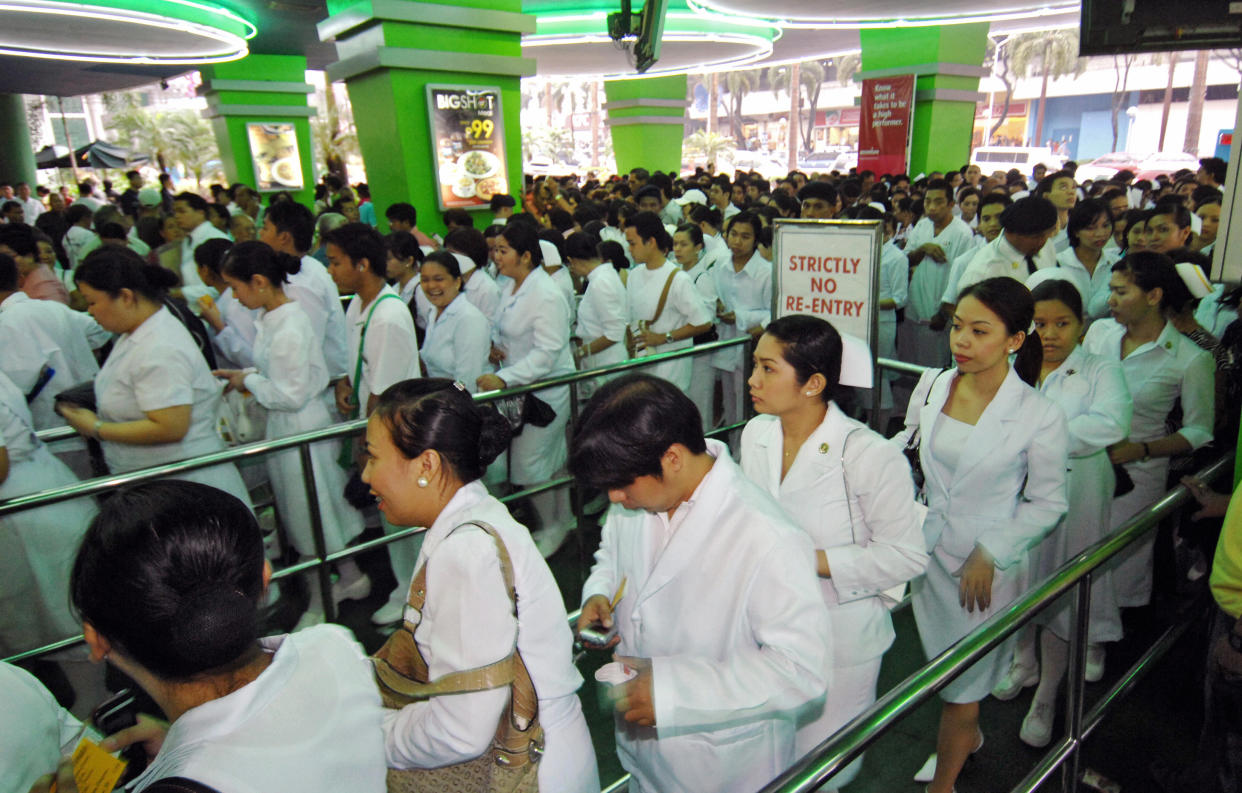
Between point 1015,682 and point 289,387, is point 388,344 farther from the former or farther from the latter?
point 1015,682

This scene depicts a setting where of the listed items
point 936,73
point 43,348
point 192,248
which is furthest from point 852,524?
point 936,73

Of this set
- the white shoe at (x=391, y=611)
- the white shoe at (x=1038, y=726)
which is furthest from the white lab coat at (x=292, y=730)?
the white shoe at (x=391, y=611)

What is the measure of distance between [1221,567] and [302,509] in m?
3.54

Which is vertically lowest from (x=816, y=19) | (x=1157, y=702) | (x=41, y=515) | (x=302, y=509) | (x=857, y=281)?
(x=1157, y=702)

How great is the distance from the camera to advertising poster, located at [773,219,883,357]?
3000mm

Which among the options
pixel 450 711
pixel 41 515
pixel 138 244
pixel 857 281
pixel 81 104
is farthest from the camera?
pixel 81 104

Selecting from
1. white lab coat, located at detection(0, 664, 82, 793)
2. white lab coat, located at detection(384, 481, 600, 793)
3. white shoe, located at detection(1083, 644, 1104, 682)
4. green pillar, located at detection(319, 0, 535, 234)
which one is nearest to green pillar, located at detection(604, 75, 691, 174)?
green pillar, located at detection(319, 0, 535, 234)

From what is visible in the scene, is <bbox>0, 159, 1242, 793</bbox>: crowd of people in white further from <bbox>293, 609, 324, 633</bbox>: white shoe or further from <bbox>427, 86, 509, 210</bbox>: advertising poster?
<bbox>427, 86, 509, 210</bbox>: advertising poster

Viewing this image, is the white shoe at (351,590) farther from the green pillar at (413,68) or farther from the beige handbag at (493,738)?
the green pillar at (413,68)

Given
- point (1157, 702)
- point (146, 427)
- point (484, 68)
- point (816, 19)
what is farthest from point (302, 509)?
point (816, 19)

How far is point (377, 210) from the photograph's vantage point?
8.79 m

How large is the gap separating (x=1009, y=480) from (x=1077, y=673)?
0.57 metres

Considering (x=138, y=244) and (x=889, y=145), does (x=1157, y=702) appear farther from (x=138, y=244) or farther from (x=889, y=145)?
(x=889, y=145)

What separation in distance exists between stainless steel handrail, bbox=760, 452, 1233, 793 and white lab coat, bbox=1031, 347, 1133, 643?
0.34 meters
